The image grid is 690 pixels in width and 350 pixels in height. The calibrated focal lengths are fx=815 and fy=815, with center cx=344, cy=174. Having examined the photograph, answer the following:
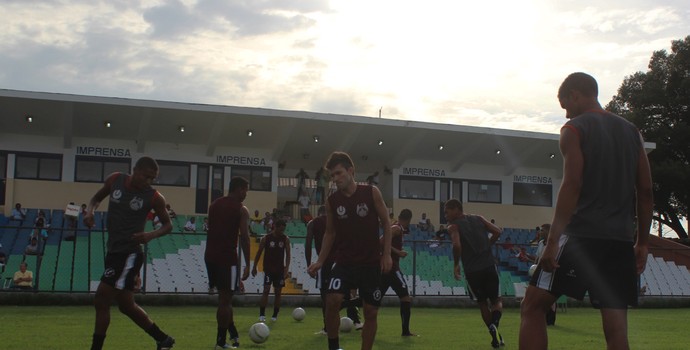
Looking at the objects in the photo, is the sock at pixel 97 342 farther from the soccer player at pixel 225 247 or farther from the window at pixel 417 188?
the window at pixel 417 188

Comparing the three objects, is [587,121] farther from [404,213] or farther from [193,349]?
[404,213]

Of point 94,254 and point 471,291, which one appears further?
point 94,254

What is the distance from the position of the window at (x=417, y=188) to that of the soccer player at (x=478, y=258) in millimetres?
26756

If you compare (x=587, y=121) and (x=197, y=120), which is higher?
(x=197, y=120)

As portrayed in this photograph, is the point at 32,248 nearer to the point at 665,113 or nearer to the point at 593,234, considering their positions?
the point at 593,234

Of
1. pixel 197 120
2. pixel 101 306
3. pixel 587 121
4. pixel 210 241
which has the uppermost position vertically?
pixel 197 120

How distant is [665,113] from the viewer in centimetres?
5122

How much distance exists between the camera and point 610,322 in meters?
5.02

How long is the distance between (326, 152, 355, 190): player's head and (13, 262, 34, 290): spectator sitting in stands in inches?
526

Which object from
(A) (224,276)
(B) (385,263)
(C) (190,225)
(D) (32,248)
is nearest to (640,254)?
(B) (385,263)

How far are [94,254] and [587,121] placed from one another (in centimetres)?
1776

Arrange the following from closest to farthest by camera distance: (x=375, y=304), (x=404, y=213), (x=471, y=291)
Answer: (x=375, y=304)
(x=471, y=291)
(x=404, y=213)

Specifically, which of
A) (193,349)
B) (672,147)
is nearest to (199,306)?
(193,349)

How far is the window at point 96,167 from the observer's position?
32.9 metres
